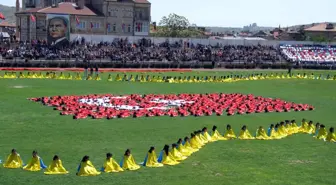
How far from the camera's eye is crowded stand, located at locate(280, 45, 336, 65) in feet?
310

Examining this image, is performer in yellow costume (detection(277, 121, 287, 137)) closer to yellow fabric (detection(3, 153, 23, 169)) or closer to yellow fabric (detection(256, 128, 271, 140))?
yellow fabric (detection(256, 128, 271, 140))

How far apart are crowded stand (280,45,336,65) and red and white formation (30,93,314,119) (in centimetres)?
5149

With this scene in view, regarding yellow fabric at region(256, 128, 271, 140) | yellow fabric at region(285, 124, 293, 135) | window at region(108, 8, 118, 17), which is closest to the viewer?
yellow fabric at region(256, 128, 271, 140)

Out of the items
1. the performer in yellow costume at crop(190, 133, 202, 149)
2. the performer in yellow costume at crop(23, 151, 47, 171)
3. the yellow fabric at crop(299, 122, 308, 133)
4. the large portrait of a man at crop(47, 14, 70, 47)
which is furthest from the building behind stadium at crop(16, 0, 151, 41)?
the performer in yellow costume at crop(23, 151, 47, 171)

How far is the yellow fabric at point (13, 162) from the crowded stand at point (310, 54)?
76.9 metres

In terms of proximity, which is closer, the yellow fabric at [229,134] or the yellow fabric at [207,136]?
the yellow fabric at [207,136]

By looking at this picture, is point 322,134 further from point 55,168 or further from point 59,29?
point 59,29

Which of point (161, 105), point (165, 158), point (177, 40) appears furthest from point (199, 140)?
point (177, 40)

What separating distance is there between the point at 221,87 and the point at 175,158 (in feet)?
110

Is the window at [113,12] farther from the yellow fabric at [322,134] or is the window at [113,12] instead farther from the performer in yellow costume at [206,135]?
the performer in yellow costume at [206,135]

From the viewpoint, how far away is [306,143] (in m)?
27.6

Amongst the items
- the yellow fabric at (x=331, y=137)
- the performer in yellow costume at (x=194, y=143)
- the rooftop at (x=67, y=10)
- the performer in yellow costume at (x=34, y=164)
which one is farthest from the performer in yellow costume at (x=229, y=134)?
the rooftop at (x=67, y=10)

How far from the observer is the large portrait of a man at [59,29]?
8231cm

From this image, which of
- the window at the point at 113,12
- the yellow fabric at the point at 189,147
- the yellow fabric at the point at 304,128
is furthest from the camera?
the window at the point at 113,12
